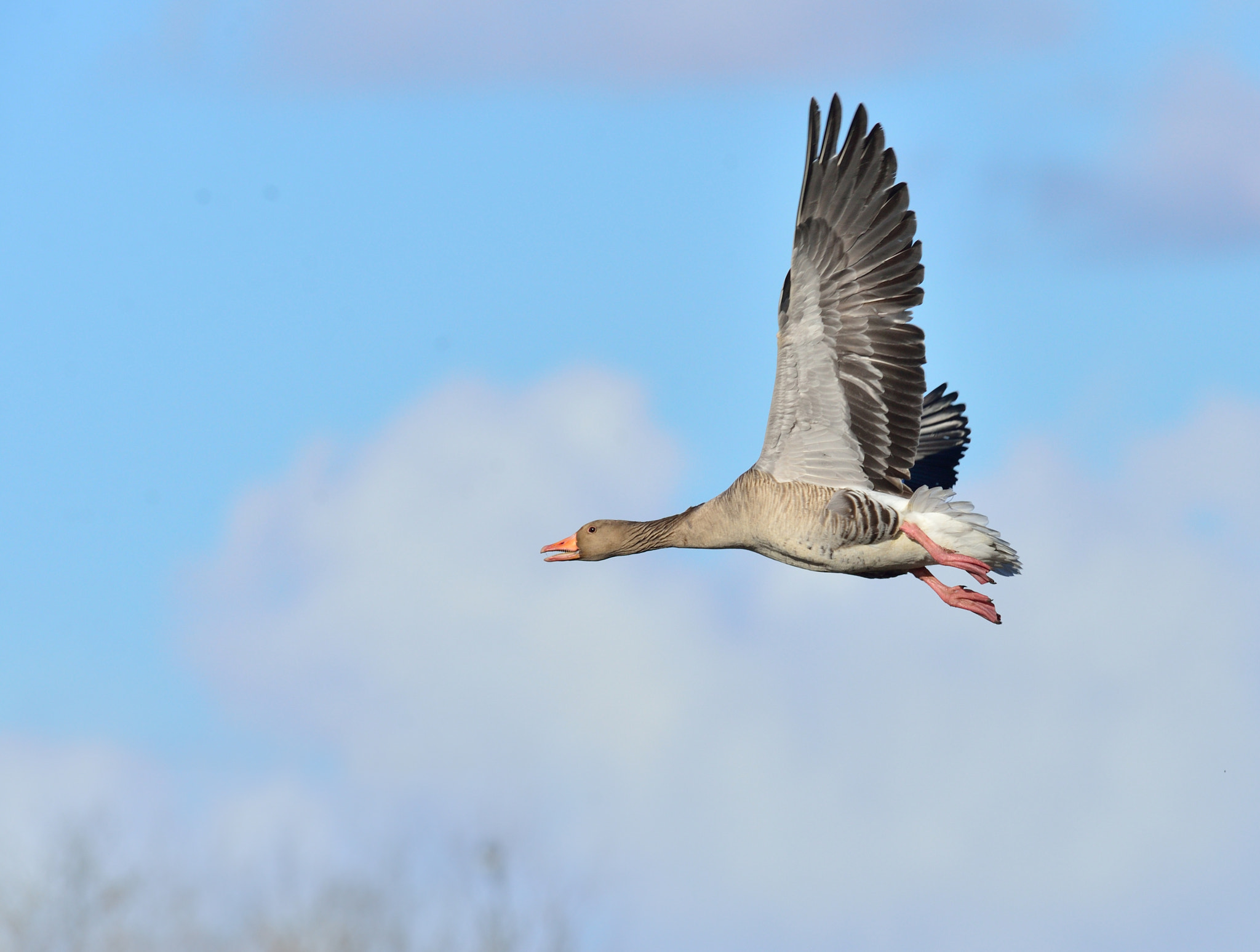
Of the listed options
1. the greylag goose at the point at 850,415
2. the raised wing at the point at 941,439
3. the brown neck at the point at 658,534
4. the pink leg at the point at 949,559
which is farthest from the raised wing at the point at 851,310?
the raised wing at the point at 941,439

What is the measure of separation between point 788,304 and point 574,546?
3.85 metres

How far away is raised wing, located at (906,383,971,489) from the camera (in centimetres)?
2011

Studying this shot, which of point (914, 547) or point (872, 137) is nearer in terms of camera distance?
point (872, 137)

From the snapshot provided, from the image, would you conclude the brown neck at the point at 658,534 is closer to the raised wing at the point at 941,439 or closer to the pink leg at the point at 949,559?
the pink leg at the point at 949,559

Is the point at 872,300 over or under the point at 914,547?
over

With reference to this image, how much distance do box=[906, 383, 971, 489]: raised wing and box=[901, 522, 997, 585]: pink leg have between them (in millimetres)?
3805

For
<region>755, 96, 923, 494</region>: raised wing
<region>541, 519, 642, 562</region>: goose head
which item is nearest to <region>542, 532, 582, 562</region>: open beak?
<region>541, 519, 642, 562</region>: goose head

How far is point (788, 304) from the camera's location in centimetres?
1552

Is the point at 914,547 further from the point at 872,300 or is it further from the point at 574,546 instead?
the point at 574,546

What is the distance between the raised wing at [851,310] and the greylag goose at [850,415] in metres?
0.01

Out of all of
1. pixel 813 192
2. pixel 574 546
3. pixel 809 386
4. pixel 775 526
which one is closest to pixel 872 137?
pixel 813 192

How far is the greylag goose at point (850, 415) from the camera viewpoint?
50.4 feet

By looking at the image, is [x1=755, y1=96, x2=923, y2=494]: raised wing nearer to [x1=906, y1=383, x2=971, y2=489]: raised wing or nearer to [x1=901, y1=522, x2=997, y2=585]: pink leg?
[x1=901, y1=522, x2=997, y2=585]: pink leg

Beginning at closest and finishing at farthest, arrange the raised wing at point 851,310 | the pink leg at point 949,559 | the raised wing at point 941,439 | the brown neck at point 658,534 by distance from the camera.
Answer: the raised wing at point 851,310 → the pink leg at point 949,559 → the brown neck at point 658,534 → the raised wing at point 941,439
